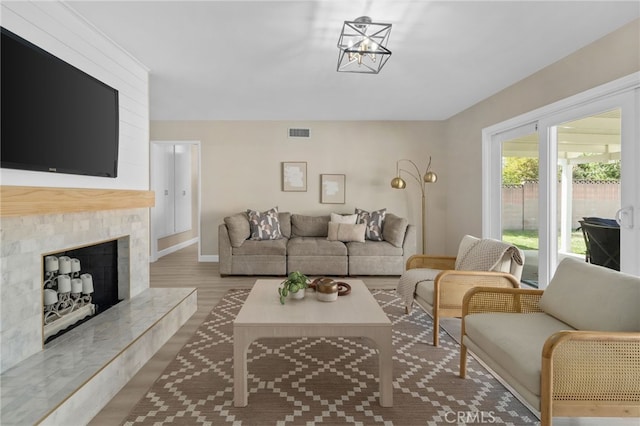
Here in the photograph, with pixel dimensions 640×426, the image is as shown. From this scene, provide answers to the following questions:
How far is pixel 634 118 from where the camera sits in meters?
2.55

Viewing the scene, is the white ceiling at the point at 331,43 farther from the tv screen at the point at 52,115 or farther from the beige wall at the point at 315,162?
the beige wall at the point at 315,162

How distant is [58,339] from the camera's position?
7.52ft

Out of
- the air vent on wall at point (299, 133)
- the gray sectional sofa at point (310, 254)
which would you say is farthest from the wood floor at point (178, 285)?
the air vent on wall at point (299, 133)

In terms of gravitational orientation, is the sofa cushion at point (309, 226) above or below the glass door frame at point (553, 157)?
below

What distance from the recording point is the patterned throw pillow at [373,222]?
5.30 metres

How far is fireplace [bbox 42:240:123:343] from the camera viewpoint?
238cm

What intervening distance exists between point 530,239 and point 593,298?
222 centimetres

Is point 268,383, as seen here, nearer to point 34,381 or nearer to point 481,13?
point 34,381

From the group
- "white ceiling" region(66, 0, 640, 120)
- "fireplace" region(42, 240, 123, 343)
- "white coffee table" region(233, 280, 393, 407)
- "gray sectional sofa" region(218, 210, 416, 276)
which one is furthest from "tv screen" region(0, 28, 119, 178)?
Answer: "gray sectional sofa" region(218, 210, 416, 276)

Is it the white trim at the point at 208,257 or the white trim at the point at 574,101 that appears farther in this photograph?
the white trim at the point at 208,257

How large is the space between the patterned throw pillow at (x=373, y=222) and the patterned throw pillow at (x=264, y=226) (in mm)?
1345

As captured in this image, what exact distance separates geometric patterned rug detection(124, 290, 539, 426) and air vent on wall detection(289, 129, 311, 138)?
12.7 feet

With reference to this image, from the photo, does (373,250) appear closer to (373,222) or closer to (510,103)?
(373,222)

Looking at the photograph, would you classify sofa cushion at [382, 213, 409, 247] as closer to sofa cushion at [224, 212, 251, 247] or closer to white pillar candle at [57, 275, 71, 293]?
sofa cushion at [224, 212, 251, 247]
